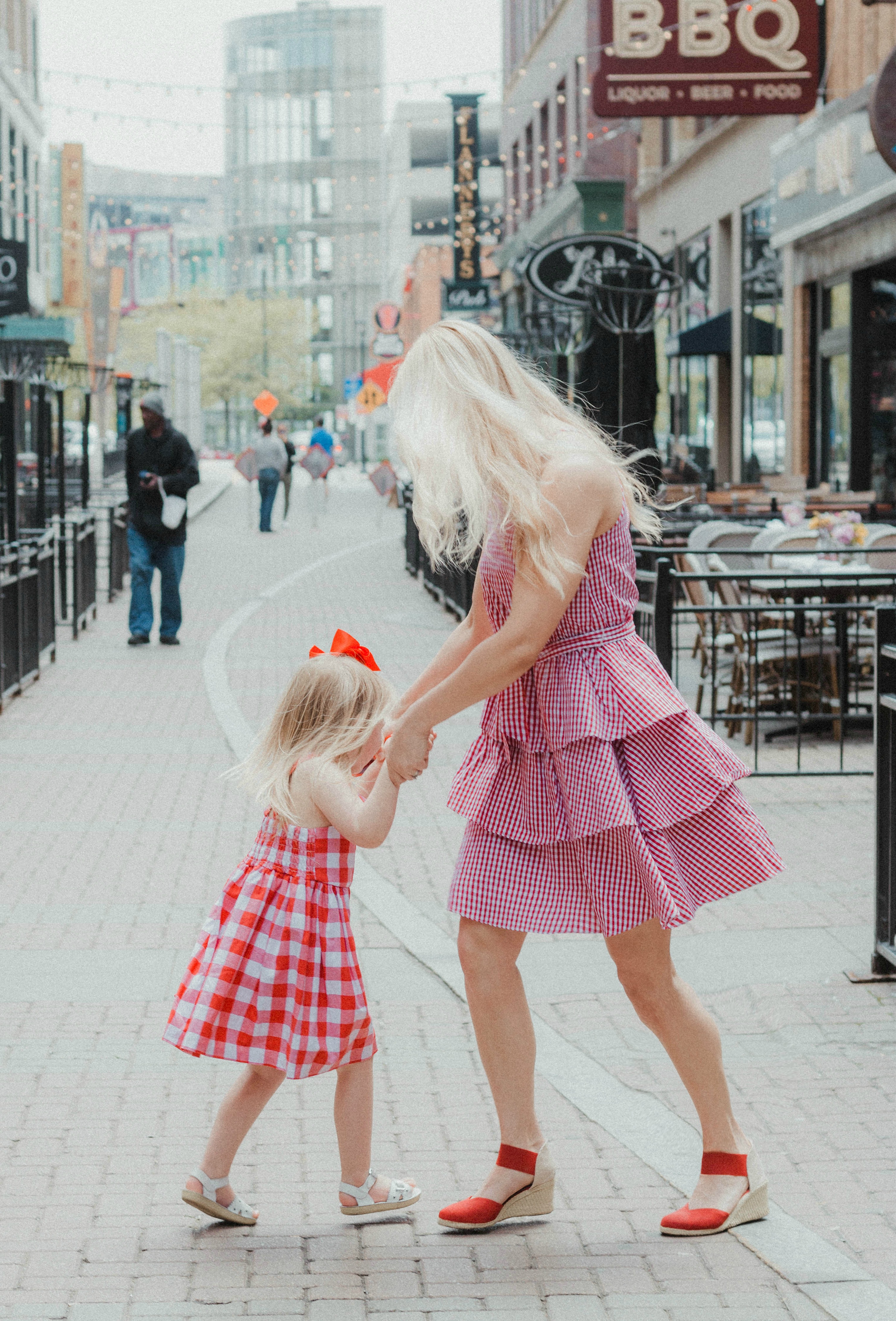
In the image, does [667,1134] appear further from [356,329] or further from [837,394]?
[356,329]

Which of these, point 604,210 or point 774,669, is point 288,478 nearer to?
point 604,210

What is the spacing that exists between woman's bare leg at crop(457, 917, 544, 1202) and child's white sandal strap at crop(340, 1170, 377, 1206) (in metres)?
0.25

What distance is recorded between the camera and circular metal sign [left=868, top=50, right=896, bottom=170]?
8.51 metres

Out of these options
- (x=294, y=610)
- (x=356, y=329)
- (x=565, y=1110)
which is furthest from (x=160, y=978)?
(x=356, y=329)

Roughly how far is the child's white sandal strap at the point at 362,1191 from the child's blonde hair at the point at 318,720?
812mm

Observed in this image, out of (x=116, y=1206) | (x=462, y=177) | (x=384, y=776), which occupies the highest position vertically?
(x=462, y=177)

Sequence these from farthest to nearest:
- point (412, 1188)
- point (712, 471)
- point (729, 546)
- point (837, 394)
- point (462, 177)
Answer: point (462, 177), point (712, 471), point (837, 394), point (729, 546), point (412, 1188)

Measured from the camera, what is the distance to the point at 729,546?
11.9 m

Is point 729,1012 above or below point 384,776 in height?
below

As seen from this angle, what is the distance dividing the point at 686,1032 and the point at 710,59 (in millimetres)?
15721

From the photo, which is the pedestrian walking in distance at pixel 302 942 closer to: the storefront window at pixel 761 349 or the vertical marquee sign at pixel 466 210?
the storefront window at pixel 761 349

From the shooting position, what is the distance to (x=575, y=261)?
16.7 m

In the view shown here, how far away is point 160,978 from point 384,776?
A: 7.84 feet

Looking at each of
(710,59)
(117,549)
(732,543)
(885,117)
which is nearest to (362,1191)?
(885,117)
